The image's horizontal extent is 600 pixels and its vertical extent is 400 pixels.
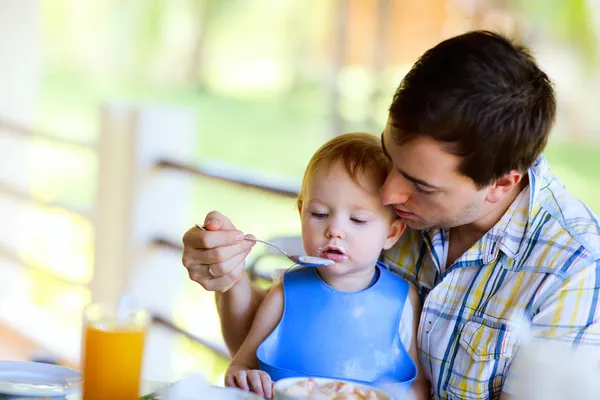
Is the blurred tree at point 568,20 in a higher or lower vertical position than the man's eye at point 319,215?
higher

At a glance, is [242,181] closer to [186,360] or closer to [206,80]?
[186,360]

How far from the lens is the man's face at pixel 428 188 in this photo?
1563 millimetres

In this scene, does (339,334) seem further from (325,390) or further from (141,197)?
(141,197)

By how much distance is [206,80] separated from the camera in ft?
44.9

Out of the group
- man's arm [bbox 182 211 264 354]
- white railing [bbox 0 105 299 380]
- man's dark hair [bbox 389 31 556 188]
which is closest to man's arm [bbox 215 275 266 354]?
man's arm [bbox 182 211 264 354]

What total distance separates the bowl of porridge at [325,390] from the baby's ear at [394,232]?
0.47 meters

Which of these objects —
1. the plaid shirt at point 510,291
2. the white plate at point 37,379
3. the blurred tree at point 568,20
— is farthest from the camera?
the blurred tree at point 568,20

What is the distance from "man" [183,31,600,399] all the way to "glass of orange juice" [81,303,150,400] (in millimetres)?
211

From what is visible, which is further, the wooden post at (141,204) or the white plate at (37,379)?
the wooden post at (141,204)

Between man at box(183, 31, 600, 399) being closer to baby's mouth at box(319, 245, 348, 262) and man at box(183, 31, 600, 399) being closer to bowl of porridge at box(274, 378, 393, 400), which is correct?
baby's mouth at box(319, 245, 348, 262)

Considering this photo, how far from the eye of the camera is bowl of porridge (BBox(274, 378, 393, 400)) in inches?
50.8

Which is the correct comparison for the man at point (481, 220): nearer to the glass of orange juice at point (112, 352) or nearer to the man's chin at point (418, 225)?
the man's chin at point (418, 225)

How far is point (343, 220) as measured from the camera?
5.65 ft

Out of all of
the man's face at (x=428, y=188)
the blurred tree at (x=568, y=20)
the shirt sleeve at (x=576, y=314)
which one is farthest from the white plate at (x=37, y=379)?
the blurred tree at (x=568, y=20)
